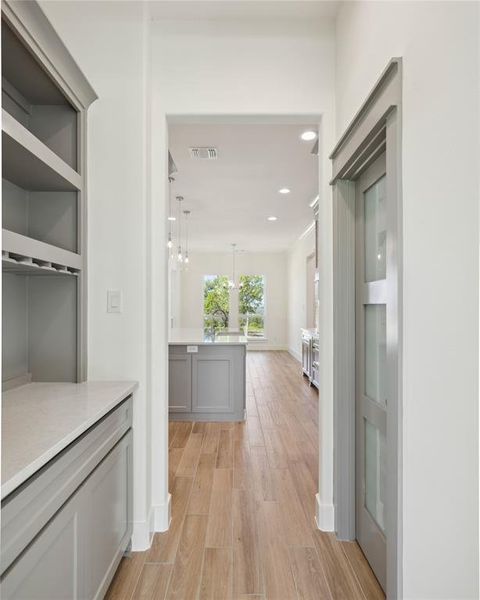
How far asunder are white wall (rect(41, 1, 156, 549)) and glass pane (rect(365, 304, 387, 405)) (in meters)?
1.22

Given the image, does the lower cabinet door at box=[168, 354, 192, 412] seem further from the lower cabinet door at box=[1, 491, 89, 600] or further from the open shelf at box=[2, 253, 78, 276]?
the lower cabinet door at box=[1, 491, 89, 600]

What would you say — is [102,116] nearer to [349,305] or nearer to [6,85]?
[6,85]

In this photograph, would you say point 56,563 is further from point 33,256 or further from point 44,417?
point 33,256

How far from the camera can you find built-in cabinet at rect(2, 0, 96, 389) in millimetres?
1833

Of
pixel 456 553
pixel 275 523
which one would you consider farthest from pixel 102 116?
pixel 275 523

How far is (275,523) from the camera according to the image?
238 centimetres

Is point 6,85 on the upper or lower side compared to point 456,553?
upper

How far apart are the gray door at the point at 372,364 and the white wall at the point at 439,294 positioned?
489mm

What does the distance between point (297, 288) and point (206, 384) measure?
558cm

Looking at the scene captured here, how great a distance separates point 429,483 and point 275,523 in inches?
57.3

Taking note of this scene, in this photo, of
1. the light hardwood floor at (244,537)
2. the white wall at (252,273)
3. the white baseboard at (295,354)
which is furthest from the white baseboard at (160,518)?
the white wall at (252,273)

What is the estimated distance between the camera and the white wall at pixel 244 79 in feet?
7.65

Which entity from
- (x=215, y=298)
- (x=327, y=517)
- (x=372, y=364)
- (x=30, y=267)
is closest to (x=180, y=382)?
(x=327, y=517)

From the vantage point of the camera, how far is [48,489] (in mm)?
1199
